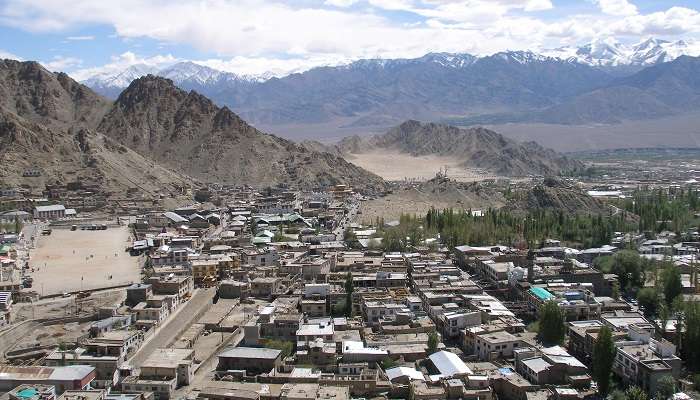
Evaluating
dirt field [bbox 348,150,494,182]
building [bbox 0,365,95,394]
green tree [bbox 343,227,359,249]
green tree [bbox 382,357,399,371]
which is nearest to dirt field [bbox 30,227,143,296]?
building [bbox 0,365,95,394]

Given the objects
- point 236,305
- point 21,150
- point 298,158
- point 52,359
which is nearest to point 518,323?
point 236,305

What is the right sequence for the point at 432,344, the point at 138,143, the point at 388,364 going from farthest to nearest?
the point at 138,143 → the point at 432,344 → the point at 388,364

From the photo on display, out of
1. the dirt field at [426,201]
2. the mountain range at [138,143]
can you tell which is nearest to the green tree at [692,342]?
the dirt field at [426,201]

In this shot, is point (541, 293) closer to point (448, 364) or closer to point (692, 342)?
point (692, 342)

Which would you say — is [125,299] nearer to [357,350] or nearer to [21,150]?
[357,350]

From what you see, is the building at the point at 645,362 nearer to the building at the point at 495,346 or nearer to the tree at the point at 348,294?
the building at the point at 495,346

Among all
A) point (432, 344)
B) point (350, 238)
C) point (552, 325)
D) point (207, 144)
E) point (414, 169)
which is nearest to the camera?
point (432, 344)

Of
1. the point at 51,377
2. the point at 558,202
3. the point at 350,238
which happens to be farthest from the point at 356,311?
the point at 558,202
